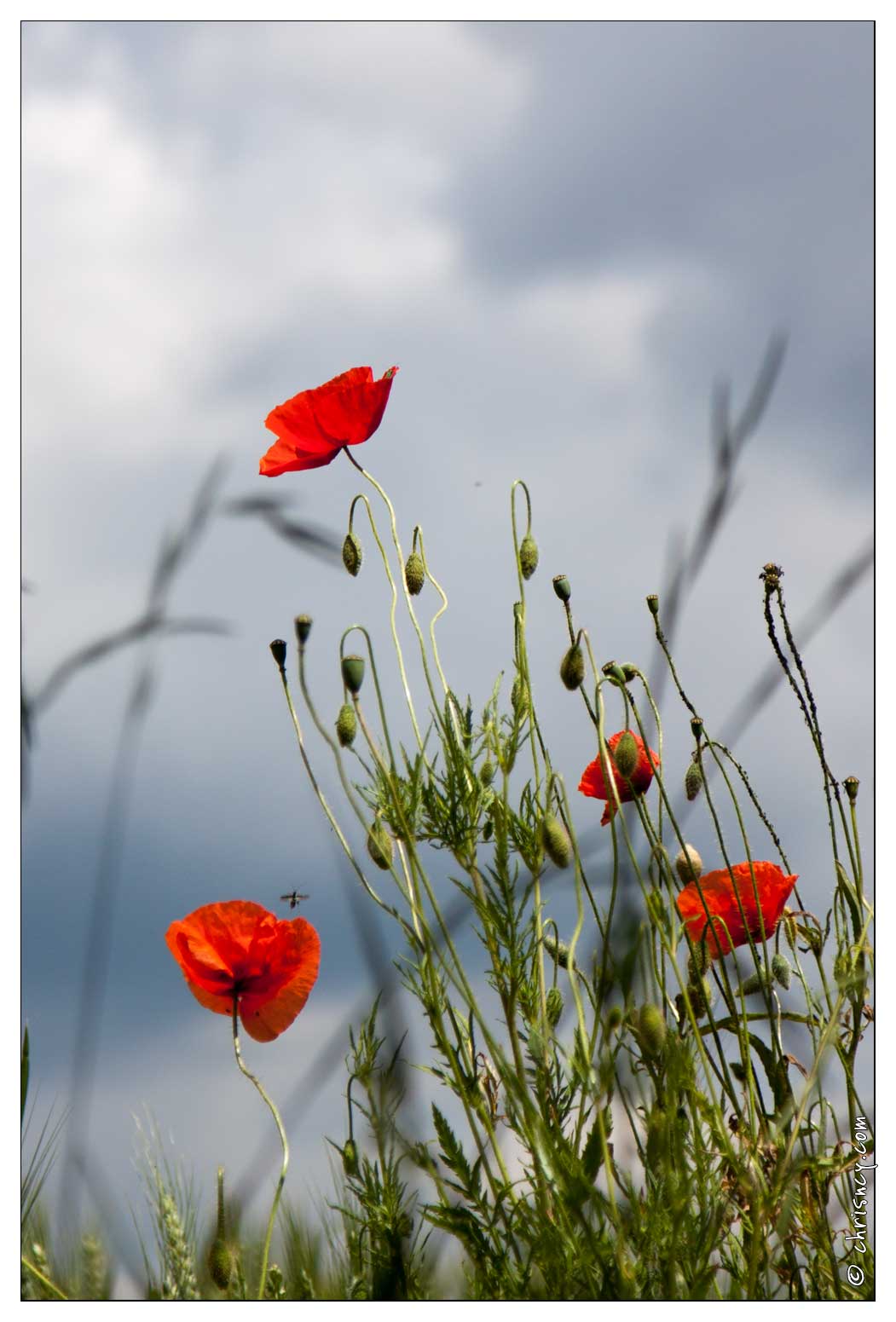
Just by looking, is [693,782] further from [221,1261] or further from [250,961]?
[221,1261]

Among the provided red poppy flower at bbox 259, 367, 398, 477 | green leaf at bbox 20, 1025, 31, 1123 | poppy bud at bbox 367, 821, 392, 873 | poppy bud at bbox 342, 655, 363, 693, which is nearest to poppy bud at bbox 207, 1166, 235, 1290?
green leaf at bbox 20, 1025, 31, 1123

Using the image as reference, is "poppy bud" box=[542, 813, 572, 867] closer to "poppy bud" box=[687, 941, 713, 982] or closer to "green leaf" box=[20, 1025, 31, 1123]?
"poppy bud" box=[687, 941, 713, 982]

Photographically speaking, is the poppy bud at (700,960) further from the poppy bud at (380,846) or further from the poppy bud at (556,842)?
the poppy bud at (380,846)

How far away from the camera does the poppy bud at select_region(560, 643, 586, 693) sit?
3.86 ft

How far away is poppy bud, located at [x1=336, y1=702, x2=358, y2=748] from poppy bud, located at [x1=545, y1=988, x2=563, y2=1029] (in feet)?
1.02

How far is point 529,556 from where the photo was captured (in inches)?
48.6

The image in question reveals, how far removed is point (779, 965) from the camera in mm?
1204

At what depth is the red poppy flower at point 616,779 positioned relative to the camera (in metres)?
1.16

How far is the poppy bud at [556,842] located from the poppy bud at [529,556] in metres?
0.27

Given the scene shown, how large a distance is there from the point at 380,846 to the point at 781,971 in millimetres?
418

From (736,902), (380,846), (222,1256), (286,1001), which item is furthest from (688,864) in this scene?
(222,1256)

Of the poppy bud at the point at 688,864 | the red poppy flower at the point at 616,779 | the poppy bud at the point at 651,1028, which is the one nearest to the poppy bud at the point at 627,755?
the red poppy flower at the point at 616,779
